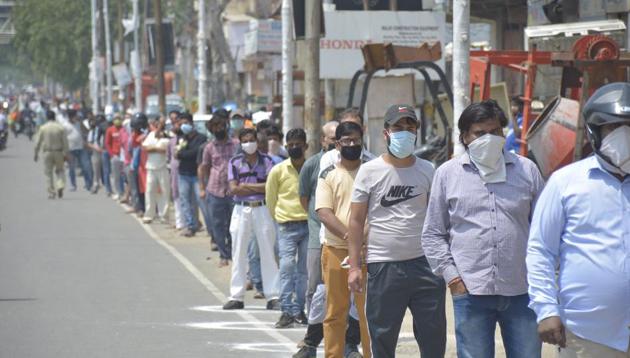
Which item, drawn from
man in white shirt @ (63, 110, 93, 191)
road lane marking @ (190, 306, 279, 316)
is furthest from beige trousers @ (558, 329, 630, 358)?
man in white shirt @ (63, 110, 93, 191)

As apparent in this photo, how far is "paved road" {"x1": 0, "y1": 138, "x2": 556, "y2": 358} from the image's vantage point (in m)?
11.6

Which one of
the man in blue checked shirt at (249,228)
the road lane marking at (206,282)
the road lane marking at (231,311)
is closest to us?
the road lane marking at (206,282)

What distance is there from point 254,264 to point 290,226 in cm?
227

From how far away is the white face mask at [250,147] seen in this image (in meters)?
14.3

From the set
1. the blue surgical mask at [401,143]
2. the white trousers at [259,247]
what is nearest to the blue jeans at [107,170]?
the white trousers at [259,247]

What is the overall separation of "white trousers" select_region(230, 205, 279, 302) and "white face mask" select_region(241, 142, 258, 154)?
21.3 inches

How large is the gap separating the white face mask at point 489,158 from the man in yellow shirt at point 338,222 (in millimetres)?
2683

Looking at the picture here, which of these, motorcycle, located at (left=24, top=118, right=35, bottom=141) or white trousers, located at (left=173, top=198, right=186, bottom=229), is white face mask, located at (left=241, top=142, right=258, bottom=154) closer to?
white trousers, located at (left=173, top=198, right=186, bottom=229)

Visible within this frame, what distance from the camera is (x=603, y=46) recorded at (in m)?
13.6

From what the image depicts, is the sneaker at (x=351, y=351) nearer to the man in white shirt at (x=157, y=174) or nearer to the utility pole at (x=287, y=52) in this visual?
the utility pole at (x=287, y=52)

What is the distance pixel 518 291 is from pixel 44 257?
1260cm

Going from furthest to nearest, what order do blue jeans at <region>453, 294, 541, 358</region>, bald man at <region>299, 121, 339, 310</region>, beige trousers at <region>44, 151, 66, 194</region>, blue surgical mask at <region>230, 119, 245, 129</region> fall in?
beige trousers at <region>44, 151, 66, 194</region> < blue surgical mask at <region>230, 119, 245, 129</region> < bald man at <region>299, 121, 339, 310</region> < blue jeans at <region>453, 294, 541, 358</region>

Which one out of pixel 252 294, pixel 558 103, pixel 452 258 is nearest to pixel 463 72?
pixel 558 103

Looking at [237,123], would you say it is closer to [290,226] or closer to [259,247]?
[259,247]
